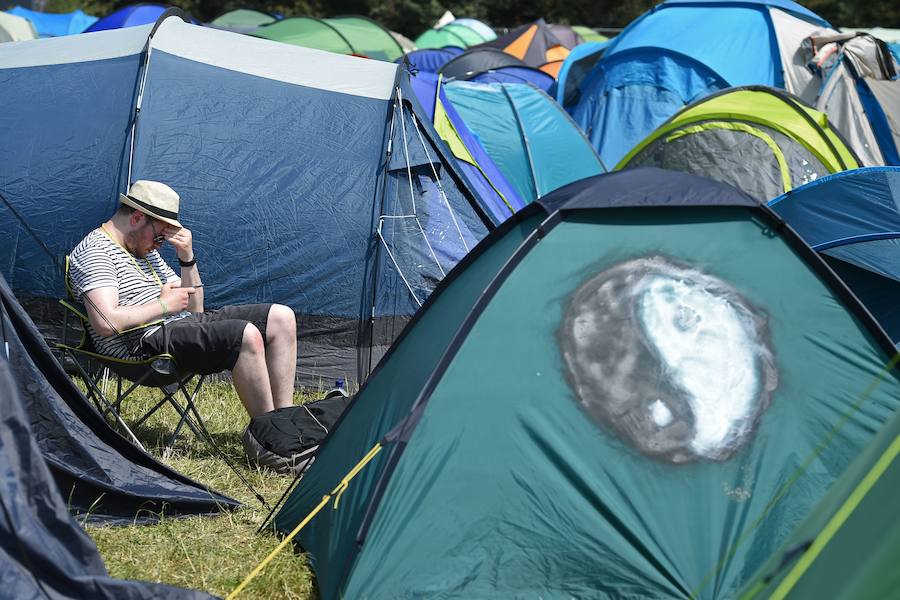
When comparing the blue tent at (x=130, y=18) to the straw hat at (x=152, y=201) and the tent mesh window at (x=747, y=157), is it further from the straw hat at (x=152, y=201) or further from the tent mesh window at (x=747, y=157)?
the straw hat at (x=152, y=201)

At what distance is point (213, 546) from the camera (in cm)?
359

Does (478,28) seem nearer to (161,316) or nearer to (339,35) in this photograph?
(339,35)

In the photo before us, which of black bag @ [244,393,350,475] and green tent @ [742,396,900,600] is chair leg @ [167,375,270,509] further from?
green tent @ [742,396,900,600]

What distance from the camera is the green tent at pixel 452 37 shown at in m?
21.8

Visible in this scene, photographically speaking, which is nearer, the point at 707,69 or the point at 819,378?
the point at 819,378

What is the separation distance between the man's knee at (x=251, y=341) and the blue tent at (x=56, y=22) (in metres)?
16.5

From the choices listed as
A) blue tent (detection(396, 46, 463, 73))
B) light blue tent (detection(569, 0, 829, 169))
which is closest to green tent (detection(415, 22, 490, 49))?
blue tent (detection(396, 46, 463, 73))

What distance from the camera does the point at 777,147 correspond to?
7.17m

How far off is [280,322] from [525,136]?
14.7 feet

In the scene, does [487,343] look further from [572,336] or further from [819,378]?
[819,378]

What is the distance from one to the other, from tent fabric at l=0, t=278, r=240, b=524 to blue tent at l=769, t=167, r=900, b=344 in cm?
308

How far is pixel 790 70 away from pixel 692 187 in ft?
25.3

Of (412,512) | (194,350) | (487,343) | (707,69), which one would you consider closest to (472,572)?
(412,512)

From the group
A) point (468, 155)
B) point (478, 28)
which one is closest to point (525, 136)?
point (468, 155)
